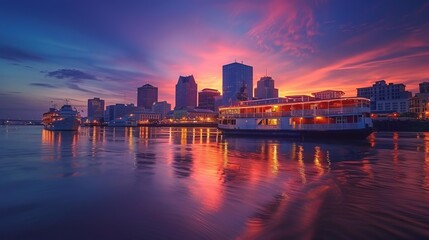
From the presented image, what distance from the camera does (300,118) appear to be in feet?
182

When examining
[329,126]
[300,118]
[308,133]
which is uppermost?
[300,118]

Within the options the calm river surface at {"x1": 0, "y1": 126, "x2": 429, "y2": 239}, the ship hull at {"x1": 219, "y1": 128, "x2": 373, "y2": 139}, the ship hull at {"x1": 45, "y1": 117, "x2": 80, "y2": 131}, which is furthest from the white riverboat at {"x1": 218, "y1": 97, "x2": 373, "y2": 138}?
the ship hull at {"x1": 45, "y1": 117, "x2": 80, "y2": 131}

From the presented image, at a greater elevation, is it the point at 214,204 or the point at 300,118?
the point at 300,118

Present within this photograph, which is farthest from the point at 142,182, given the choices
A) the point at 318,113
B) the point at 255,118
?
the point at 255,118

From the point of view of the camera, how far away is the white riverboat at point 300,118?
46.7 metres

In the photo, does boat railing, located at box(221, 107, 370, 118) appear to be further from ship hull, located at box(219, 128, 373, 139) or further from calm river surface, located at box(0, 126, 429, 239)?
calm river surface, located at box(0, 126, 429, 239)

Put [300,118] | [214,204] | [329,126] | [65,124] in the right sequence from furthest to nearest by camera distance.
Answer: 1. [65,124]
2. [300,118]
3. [329,126]
4. [214,204]

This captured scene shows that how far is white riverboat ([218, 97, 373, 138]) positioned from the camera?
46.7 m

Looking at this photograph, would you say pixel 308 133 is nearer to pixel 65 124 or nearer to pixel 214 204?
pixel 214 204

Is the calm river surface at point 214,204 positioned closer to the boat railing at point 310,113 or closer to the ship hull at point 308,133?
the ship hull at point 308,133

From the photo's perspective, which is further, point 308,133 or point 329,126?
point 308,133

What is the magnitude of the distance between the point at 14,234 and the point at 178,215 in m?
4.90

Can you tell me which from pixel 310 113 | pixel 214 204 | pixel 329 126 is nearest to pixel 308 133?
pixel 310 113

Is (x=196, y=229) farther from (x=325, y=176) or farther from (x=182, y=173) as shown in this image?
(x=325, y=176)
